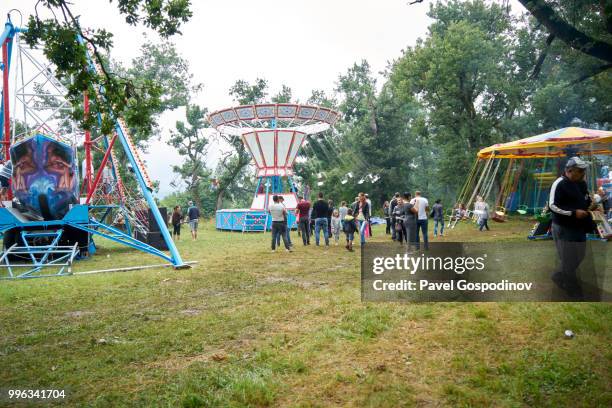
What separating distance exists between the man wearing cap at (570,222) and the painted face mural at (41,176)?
540 inches

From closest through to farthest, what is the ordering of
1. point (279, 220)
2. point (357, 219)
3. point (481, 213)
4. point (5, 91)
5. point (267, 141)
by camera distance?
1. point (5, 91)
2. point (279, 220)
3. point (357, 219)
4. point (481, 213)
5. point (267, 141)

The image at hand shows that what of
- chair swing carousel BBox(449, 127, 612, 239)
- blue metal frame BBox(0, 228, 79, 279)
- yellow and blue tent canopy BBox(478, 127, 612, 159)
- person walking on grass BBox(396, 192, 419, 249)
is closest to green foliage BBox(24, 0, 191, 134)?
blue metal frame BBox(0, 228, 79, 279)

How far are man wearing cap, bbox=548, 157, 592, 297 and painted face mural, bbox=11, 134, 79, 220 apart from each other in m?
13.7

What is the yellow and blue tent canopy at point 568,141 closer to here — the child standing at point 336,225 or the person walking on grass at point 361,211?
the person walking on grass at point 361,211

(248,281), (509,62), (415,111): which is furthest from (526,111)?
(248,281)

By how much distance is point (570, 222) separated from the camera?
543 centimetres

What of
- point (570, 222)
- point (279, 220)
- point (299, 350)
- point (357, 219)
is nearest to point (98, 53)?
point (299, 350)

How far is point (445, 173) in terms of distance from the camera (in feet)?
113

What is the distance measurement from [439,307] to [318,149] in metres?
39.0

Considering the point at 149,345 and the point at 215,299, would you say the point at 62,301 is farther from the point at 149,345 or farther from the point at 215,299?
the point at 149,345

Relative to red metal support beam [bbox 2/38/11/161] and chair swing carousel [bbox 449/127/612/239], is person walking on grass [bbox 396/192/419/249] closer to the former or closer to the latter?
chair swing carousel [bbox 449/127/612/239]

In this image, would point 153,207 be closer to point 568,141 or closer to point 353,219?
point 353,219

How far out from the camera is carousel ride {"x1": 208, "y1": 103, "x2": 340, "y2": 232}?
27.5 metres

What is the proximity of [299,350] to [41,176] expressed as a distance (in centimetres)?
1232
